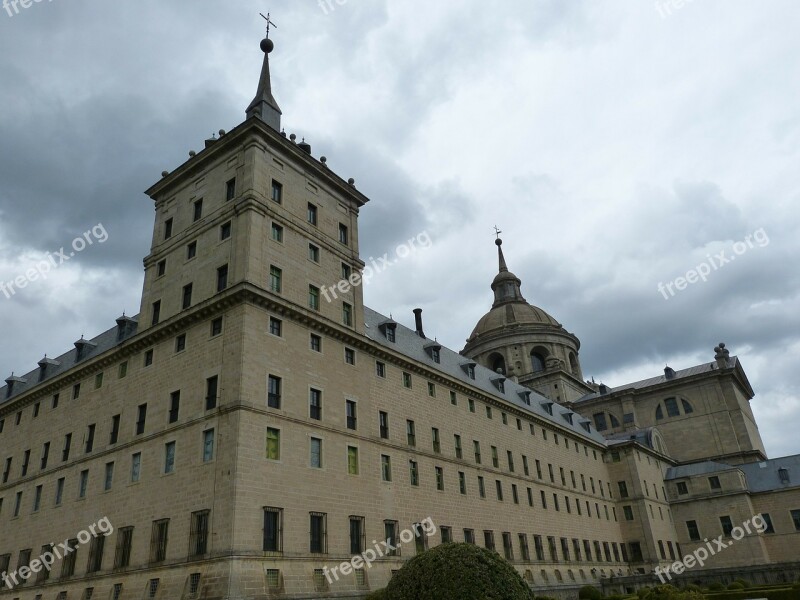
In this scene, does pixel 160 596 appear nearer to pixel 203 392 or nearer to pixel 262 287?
pixel 203 392

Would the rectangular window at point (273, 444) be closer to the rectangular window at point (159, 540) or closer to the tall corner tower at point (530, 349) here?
the rectangular window at point (159, 540)

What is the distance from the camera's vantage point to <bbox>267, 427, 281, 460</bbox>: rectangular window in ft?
96.5

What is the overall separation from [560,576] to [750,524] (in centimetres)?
2760

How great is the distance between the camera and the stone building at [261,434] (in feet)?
93.8

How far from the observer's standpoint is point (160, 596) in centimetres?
2725

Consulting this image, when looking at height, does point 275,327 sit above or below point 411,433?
above

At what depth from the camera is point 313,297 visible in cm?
3650

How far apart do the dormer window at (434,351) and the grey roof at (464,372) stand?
1.14 feet

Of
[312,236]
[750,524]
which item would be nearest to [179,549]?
[312,236]

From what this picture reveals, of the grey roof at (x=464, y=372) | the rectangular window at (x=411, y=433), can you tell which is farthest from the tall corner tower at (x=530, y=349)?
the rectangular window at (x=411, y=433)

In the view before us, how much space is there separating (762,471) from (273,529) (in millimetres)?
60752

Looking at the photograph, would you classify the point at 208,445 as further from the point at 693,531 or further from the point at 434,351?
the point at 693,531

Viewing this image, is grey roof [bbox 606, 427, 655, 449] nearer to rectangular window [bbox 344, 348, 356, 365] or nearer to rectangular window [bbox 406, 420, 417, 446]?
rectangular window [bbox 406, 420, 417, 446]

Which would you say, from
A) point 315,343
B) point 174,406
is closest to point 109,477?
point 174,406
